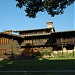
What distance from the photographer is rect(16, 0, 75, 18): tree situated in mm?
22403

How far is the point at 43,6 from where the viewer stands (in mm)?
22797

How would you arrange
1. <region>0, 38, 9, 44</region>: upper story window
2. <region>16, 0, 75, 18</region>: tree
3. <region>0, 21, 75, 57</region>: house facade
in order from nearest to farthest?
<region>16, 0, 75, 18</region>: tree
<region>0, 21, 75, 57</region>: house facade
<region>0, 38, 9, 44</region>: upper story window

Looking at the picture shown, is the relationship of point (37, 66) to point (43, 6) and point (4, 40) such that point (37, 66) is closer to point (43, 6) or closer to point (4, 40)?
point (43, 6)

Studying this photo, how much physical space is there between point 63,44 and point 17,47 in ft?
38.8

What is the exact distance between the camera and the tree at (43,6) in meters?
22.4

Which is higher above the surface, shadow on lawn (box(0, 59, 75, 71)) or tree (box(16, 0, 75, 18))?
tree (box(16, 0, 75, 18))

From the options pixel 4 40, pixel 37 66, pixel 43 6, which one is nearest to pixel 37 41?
pixel 4 40

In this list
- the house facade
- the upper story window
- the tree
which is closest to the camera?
the tree

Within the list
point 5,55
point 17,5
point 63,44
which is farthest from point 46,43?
point 17,5

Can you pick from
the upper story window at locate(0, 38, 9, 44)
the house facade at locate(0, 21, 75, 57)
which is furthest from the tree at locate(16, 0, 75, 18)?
the upper story window at locate(0, 38, 9, 44)

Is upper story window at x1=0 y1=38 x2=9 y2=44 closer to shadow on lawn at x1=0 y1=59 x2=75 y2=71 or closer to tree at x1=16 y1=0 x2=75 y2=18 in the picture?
shadow on lawn at x1=0 y1=59 x2=75 y2=71

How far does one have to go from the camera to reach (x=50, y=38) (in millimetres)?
67312

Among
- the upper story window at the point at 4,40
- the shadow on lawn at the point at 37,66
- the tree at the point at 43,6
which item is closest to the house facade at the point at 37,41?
the upper story window at the point at 4,40

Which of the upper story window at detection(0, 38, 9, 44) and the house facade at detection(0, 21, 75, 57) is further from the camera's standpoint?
the upper story window at detection(0, 38, 9, 44)
